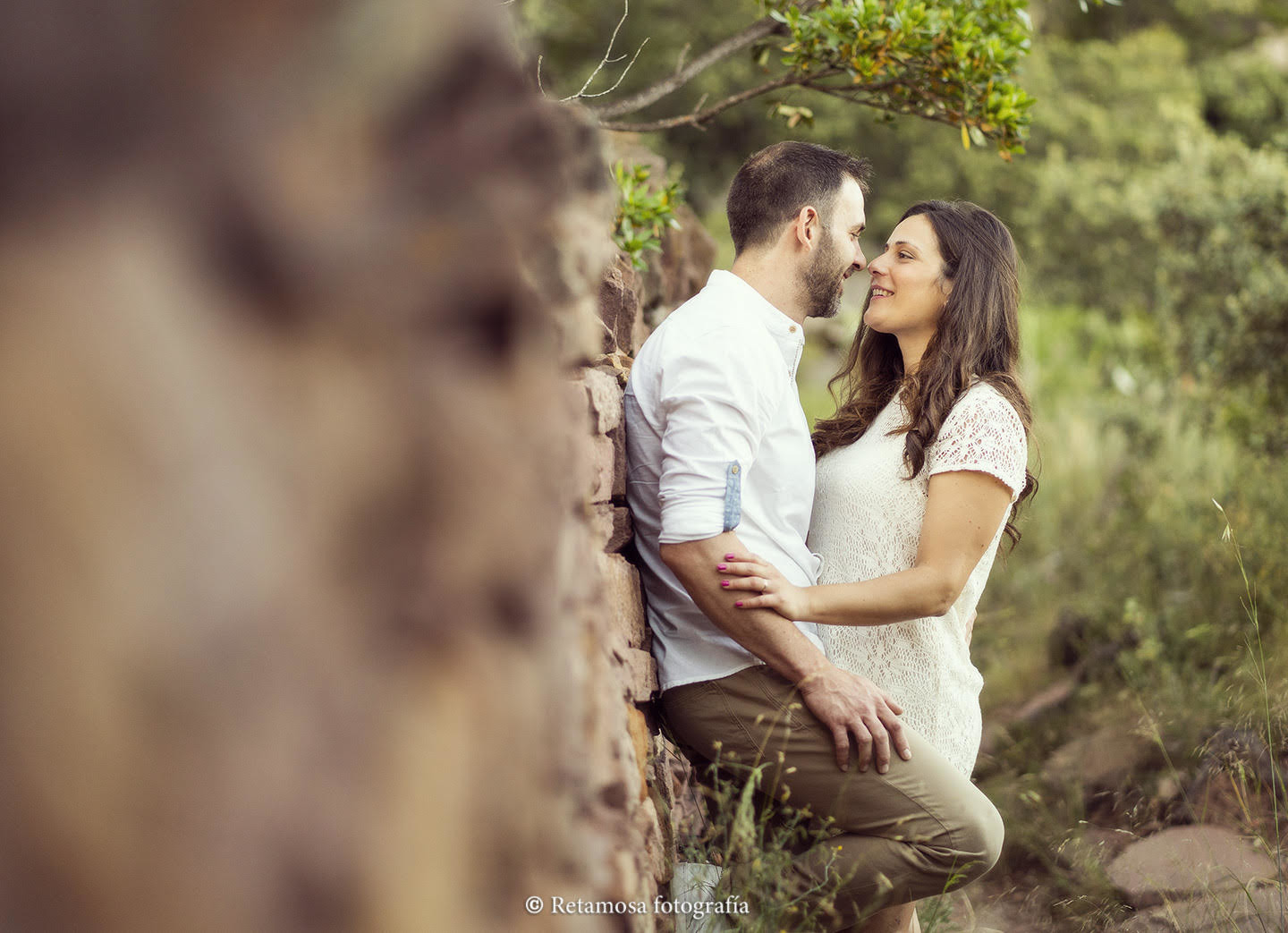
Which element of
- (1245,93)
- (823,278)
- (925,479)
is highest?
(1245,93)

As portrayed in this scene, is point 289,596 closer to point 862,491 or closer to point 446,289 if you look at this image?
point 446,289

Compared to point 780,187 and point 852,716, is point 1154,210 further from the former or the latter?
point 852,716

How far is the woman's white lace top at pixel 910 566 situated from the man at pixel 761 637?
19cm

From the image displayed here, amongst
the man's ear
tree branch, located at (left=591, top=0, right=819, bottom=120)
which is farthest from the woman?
tree branch, located at (left=591, top=0, right=819, bottom=120)

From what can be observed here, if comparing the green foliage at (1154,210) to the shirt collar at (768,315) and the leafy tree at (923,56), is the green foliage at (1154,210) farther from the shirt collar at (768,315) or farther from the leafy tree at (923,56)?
the shirt collar at (768,315)

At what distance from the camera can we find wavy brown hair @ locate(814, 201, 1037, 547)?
10.1 ft

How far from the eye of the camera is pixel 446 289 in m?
1.36

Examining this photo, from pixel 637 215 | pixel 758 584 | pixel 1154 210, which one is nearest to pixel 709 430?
pixel 758 584

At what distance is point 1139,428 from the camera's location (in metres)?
8.84

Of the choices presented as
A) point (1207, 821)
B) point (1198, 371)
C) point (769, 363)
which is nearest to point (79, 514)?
point (769, 363)

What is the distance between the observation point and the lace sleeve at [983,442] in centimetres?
285

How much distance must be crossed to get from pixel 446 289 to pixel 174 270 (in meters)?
0.34

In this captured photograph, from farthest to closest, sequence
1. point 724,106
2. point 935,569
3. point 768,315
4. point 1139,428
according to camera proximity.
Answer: point 1139,428, point 724,106, point 768,315, point 935,569

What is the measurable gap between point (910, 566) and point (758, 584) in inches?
26.5
